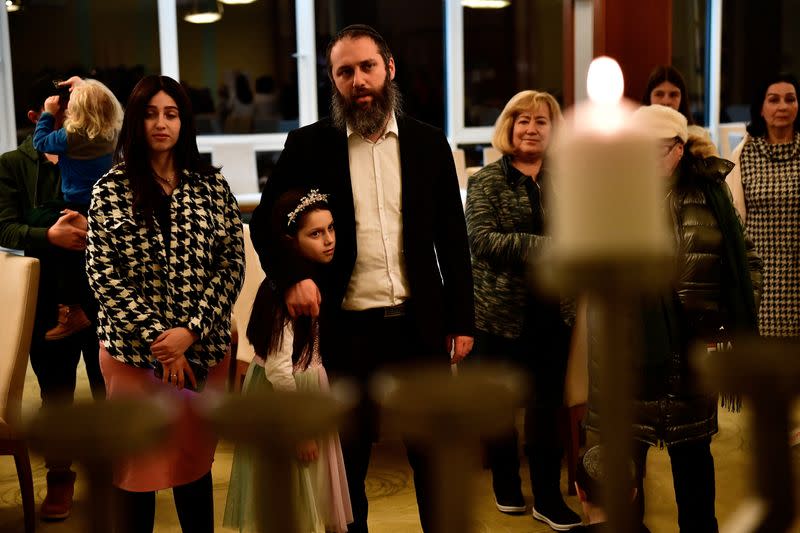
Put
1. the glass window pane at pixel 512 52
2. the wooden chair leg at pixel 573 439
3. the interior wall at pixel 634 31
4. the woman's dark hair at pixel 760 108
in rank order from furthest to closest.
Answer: the glass window pane at pixel 512 52 → the interior wall at pixel 634 31 → the woman's dark hair at pixel 760 108 → the wooden chair leg at pixel 573 439

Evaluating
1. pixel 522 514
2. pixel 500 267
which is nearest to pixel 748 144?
pixel 500 267

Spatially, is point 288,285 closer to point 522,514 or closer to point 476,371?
point 522,514

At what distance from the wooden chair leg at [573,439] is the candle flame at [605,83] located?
117 inches

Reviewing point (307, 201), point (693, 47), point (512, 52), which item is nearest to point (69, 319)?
point (307, 201)

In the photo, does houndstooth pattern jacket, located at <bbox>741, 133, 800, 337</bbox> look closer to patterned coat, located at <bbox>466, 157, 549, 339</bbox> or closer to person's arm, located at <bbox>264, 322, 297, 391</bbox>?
patterned coat, located at <bbox>466, 157, 549, 339</bbox>

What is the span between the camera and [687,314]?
8.38ft

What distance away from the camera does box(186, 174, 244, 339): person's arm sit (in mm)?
2484

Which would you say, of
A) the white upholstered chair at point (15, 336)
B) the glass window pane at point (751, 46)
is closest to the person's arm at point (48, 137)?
the white upholstered chair at point (15, 336)

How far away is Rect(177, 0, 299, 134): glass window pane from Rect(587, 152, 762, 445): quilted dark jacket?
6020mm

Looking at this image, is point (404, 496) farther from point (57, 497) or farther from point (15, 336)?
point (15, 336)

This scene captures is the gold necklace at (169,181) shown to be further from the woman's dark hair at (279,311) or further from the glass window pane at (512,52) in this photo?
the glass window pane at (512,52)

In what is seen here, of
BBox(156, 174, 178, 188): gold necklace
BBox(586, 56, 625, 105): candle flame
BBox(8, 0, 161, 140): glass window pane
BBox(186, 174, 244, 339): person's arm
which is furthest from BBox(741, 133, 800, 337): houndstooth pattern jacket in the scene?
BBox(8, 0, 161, 140): glass window pane

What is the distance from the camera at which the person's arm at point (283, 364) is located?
2676 mm

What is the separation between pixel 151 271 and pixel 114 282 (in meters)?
0.09
